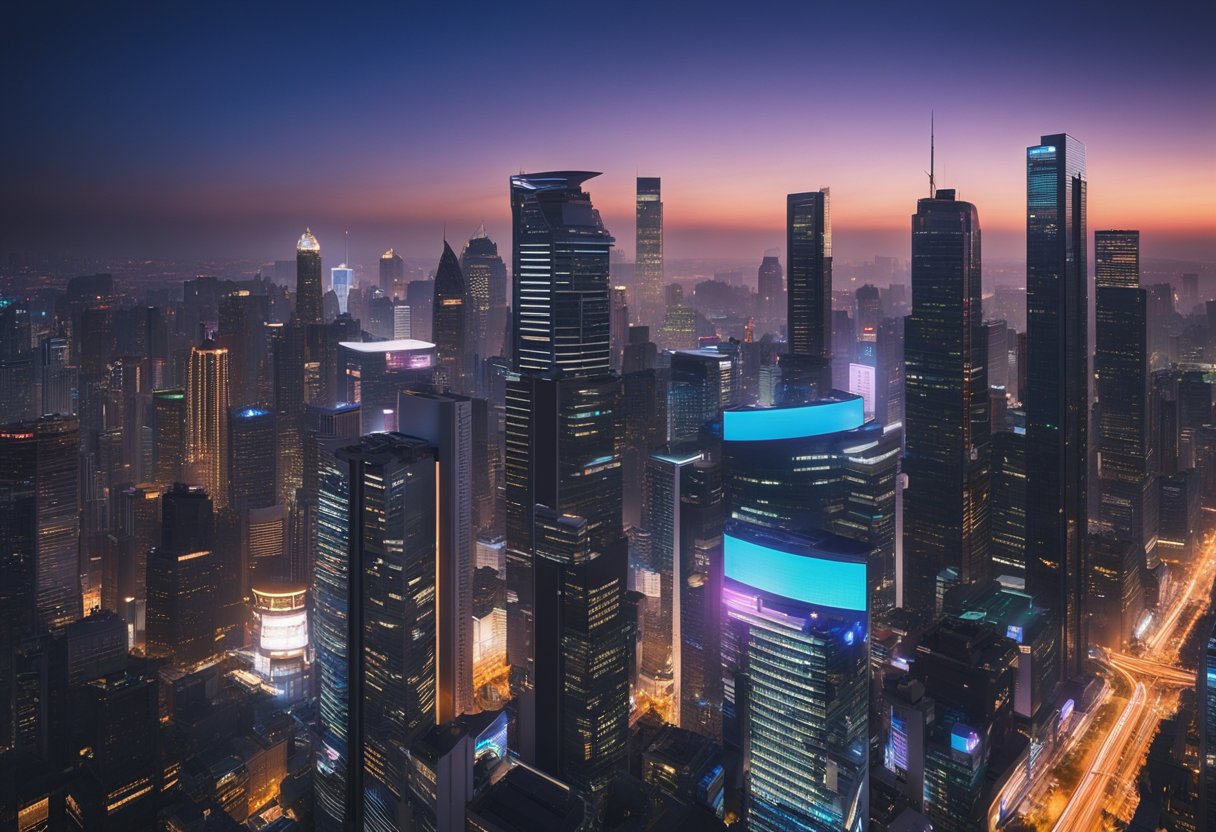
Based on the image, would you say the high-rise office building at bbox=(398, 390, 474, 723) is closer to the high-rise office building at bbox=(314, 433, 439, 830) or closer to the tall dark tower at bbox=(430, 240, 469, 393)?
the high-rise office building at bbox=(314, 433, 439, 830)

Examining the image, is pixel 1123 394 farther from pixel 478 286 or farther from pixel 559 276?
pixel 478 286

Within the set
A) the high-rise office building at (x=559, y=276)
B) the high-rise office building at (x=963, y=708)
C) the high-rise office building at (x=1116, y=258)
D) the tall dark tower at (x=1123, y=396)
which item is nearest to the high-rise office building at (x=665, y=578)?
Result: the high-rise office building at (x=559, y=276)

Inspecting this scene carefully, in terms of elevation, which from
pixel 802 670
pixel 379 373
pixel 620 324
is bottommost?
pixel 802 670

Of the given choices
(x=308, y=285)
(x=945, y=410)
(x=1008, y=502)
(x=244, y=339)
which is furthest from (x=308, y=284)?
(x=1008, y=502)

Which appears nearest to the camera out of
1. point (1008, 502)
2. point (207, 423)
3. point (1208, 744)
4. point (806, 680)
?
point (806, 680)

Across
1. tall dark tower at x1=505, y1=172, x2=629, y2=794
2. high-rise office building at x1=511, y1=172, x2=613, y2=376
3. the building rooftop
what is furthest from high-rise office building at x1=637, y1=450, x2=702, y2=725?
the building rooftop

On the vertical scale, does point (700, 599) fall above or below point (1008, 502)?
below

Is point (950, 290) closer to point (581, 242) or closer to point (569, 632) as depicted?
point (581, 242)
